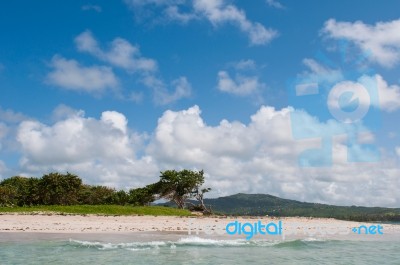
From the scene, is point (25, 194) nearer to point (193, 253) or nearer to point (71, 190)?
point (71, 190)

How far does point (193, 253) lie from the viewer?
870 inches

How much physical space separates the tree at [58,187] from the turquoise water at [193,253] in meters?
52.3

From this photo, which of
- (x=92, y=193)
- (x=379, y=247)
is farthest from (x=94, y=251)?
(x=92, y=193)

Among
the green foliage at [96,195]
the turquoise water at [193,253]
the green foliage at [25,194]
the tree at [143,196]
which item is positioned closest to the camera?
the turquoise water at [193,253]

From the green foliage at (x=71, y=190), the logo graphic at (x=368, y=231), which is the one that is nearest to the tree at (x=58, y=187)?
the green foliage at (x=71, y=190)

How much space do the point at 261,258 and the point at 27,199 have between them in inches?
2664

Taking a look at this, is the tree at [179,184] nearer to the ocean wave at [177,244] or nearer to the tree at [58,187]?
the tree at [58,187]

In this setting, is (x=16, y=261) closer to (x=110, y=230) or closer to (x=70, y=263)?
(x=70, y=263)

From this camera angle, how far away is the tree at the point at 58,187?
250 feet

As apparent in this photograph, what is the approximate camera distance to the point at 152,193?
8300 cm

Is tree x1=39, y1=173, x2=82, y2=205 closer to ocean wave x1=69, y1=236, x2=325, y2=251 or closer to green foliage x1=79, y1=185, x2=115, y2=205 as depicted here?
green foliage x1=79, y1=185, x2=115, y2=205

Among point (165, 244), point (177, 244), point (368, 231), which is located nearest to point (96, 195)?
point (368, 231)

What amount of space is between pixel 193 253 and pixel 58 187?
5910cm

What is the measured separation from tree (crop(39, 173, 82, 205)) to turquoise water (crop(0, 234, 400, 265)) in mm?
52274
